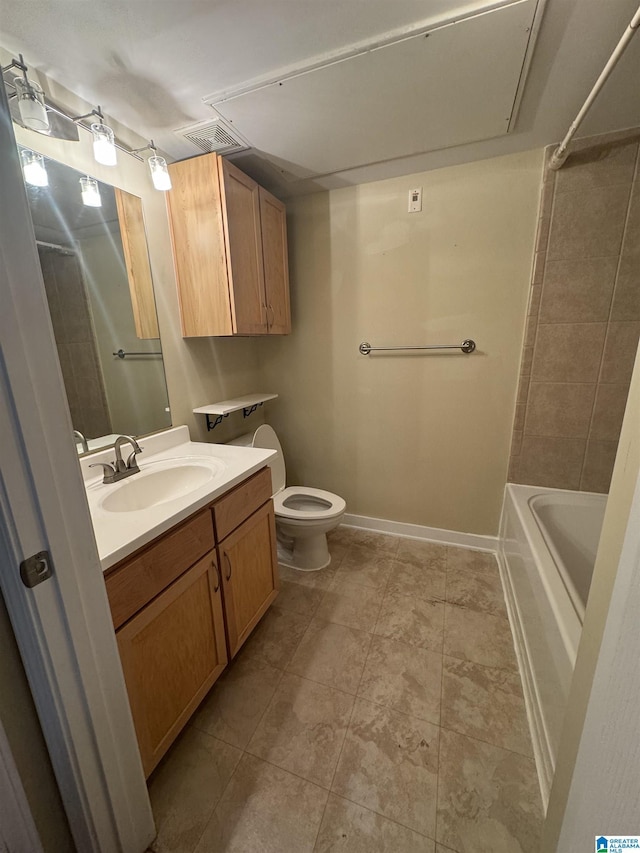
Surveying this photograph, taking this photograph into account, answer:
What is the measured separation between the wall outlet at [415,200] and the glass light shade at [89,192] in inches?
58.2

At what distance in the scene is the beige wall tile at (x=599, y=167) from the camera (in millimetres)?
1436

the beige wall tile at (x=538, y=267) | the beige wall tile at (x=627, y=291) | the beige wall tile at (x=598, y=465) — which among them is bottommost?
the beige wall tile at (x=598, y=465)

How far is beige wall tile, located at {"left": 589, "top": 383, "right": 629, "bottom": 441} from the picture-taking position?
1646 mm

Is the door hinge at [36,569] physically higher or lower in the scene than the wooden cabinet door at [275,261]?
lower

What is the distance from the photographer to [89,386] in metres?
1.24

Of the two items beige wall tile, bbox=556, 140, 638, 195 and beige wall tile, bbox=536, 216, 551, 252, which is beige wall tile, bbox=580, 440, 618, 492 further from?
beige wall tile, bbox=556, 140, 638, 195

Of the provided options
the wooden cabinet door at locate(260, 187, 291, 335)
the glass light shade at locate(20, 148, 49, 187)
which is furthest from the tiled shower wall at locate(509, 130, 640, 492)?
the glass light shade at locate(20, 148, 49, 187)

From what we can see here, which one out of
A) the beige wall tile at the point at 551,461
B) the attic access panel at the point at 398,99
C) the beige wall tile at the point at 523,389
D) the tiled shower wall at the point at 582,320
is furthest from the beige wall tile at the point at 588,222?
the beige wall tile at the point at 551,461

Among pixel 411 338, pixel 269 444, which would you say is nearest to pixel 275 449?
pixel 269 444

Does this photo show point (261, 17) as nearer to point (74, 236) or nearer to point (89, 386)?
point (74, 236)

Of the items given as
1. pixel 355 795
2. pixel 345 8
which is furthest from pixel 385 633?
pixel 345 8

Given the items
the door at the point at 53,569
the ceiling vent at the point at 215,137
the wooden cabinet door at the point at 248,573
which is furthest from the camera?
the ceiling vent at the point at 215,137

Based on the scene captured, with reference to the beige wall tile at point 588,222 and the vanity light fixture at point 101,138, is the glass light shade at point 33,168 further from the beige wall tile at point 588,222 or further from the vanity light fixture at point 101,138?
the beige wall tile at point 588,222

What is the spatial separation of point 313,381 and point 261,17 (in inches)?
61.5
